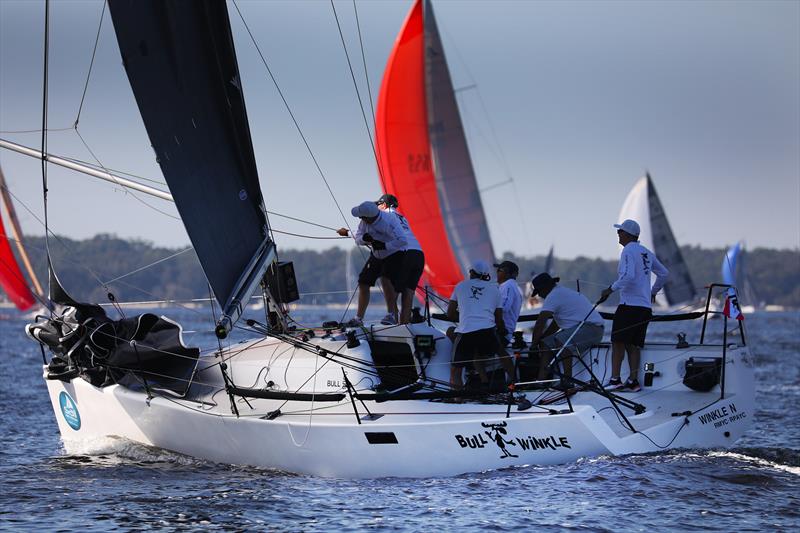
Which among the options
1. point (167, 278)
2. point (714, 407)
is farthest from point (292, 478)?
point (167, 278)

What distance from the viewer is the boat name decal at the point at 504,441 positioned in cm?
809

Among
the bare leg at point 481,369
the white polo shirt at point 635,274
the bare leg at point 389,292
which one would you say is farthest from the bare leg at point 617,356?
the bare leg at point 389,292

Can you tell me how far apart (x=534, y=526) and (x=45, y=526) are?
3289mm

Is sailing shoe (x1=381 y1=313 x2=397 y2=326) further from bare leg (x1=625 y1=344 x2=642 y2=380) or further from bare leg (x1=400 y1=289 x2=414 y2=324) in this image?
bare leg (x1=625 y1=344 x2=642 y2=380)

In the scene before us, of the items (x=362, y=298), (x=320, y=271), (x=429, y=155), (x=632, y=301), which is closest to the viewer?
(x=632, y=301)

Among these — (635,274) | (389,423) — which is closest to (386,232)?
(635,274)

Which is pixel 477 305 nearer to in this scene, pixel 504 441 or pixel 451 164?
pixel 504 441

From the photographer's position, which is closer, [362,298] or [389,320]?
[389,320]

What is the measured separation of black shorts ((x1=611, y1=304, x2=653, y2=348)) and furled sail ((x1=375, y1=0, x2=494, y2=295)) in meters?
15.3

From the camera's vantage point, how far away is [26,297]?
3008 centimetres

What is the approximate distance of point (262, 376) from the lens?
9.76m

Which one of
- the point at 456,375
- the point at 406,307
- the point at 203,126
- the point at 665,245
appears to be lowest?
the point at 456,375

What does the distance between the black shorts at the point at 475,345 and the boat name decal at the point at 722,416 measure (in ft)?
6.17

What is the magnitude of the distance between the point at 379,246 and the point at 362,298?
0.56 m
